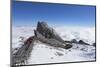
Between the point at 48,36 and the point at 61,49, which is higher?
the point at 48,36

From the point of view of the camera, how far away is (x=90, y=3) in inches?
110

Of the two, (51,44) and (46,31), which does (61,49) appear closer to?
(51,44)

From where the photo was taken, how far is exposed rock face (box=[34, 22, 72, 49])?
2557 millimetres

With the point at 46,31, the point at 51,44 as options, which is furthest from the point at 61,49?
the point at 46,31

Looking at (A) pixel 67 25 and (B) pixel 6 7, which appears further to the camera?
(A) pixel 67 25

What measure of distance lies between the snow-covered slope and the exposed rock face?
50mm

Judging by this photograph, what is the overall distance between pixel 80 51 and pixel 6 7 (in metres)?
1.10

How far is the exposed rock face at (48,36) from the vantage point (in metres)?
2.56

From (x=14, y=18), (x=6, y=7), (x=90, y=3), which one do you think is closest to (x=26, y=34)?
(x=14, y=18)

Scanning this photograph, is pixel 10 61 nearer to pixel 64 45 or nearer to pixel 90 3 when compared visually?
pixel 64 45

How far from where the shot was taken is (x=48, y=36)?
260 cm

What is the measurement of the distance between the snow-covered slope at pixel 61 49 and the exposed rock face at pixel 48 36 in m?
0.05

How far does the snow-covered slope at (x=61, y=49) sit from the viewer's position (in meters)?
2.48

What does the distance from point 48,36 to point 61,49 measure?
240mm
